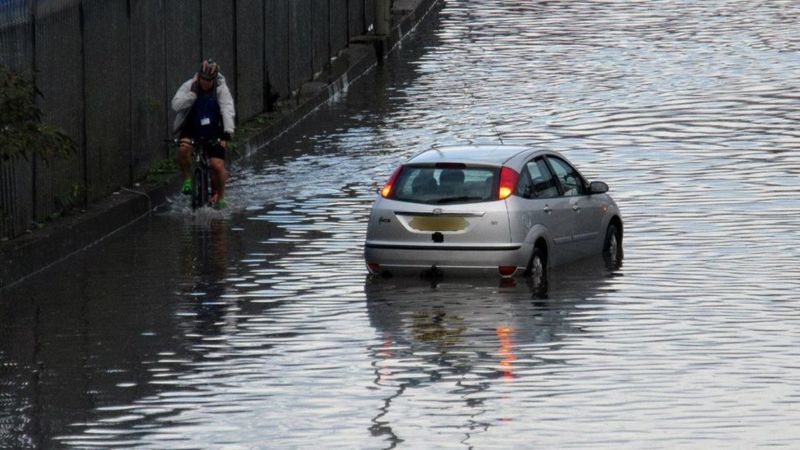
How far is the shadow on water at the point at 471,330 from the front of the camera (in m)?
12.2

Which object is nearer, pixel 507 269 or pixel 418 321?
pixel 418 321

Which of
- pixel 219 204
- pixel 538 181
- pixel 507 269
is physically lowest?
pixel 219 204

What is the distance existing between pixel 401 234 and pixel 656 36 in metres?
26.6

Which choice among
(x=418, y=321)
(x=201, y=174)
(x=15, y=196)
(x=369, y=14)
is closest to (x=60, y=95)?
(x=15, y=196)

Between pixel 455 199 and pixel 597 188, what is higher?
pixel 455 199

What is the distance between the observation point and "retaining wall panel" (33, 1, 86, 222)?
1977 centimetres

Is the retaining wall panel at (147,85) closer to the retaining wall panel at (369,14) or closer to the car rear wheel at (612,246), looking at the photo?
the car rear wheel at (612,246)

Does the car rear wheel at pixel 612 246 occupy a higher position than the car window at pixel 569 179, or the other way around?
the car window at pixel 569 179

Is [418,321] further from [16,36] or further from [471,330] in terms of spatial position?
[16,36]

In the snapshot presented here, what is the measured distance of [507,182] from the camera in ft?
57.7

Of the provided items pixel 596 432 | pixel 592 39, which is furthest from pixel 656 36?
pixel 596 432

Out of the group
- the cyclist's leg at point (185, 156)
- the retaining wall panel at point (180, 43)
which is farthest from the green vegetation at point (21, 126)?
the retaining wall panel at point (180, 43)

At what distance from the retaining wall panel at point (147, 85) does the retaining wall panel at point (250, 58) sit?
4.75m

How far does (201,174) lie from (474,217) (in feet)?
20.1
